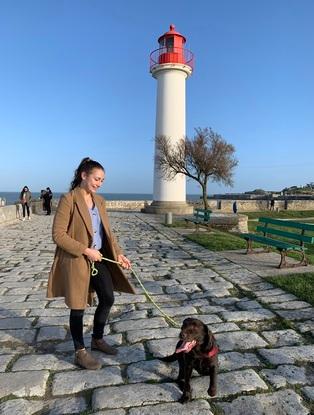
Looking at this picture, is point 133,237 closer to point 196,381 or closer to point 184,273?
point 184,273

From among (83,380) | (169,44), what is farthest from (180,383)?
(169,44)

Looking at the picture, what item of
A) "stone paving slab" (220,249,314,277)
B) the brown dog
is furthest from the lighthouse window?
the brown dog

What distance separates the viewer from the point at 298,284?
21.0 ft

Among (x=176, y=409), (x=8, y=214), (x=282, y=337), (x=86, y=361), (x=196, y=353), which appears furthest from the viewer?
(x=8, y=214)

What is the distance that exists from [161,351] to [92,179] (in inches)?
74.1

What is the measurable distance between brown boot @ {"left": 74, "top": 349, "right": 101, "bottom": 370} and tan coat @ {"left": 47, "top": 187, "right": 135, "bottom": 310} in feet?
1.52

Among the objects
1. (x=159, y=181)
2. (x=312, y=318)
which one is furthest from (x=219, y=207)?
(x=312, y=318)

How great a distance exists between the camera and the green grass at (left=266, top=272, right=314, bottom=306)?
19.1 feet

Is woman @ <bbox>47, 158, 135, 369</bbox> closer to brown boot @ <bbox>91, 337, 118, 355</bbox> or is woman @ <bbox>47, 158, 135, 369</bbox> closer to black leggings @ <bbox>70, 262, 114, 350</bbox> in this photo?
black leggings @ <bbox>70, 262, 114, 350</bbox>

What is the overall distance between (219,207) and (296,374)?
1288 inches

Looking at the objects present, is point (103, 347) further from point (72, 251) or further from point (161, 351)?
point (72, 251)

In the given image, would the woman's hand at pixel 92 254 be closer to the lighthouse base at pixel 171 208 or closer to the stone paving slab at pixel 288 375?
the stone paving slab at pixel 288 375

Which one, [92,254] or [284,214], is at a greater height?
[92,254]

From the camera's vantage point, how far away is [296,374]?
11.6 ft
